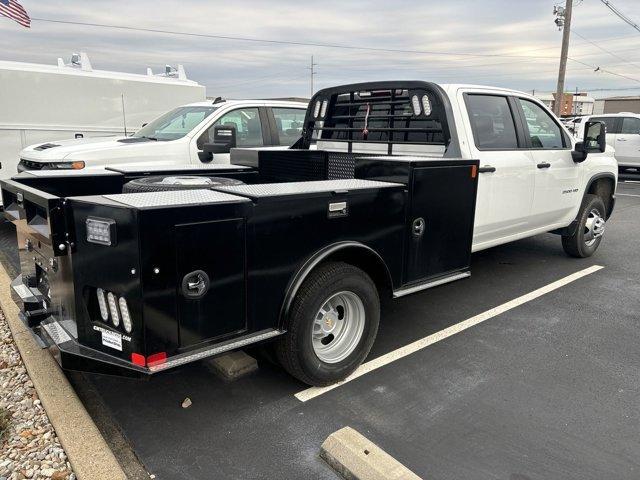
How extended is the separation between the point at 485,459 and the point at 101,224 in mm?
2300

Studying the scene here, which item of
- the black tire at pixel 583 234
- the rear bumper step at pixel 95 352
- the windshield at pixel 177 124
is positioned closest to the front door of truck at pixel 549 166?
the black tire at pixel 583 234

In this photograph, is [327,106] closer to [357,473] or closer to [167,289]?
[167,289]

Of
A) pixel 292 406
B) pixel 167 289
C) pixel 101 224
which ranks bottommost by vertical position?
pixel 292 406

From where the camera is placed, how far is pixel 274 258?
2.94 meters

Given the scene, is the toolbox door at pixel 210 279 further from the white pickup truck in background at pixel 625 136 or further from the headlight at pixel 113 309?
the white pickup truck in background at pixel 625 136

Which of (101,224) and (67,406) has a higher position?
(101,224)

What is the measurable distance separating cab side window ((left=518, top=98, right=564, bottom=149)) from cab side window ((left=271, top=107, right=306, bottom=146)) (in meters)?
3.49

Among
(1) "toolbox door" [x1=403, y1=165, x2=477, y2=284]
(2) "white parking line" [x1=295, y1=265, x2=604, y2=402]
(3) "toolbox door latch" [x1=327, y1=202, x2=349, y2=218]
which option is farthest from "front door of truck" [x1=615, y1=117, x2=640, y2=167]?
(3) "toolbox door latch" [x1=327, y1=202, x2=349, y2=218]

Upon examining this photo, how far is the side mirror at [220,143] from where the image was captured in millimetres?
5906

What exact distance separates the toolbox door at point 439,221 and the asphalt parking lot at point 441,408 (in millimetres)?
689

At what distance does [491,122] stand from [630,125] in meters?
13.1

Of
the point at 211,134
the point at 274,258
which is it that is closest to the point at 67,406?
the point at 274,258

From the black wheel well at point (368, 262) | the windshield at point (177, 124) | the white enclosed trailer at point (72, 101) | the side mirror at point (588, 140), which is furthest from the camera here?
the white enclosed trailer at point (72, 101)

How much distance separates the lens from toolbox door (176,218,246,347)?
256cm
